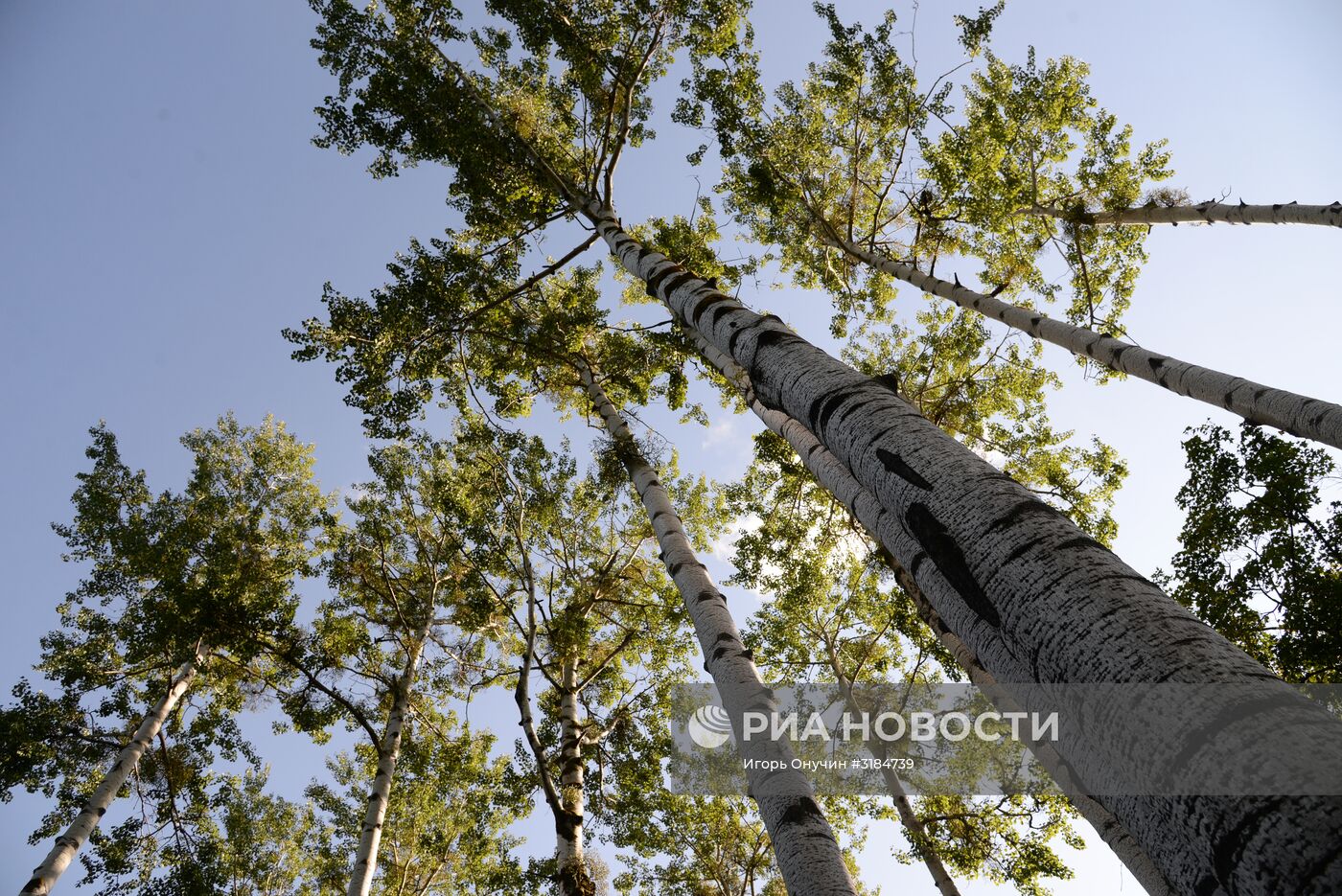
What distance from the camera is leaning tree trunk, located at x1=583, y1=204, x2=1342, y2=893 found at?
95cm

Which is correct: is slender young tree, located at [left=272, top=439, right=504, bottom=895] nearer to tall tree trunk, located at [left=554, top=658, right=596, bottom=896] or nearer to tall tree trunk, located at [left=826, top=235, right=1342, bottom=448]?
tall tree trunk, located at [left=554, top=658, right=596, bottom=896]

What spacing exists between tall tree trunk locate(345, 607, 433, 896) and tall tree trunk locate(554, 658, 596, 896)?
248cm

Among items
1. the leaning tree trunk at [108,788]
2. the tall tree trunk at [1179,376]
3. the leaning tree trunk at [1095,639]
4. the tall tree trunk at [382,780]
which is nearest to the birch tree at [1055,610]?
the leaning tree trunk at [1095,639]

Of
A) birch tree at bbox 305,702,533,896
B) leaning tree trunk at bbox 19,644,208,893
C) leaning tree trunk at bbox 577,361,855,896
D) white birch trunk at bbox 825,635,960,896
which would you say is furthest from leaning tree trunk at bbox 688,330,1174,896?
leaning tree trunk at bbox 19,644,208,893

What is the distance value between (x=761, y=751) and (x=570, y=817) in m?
3.81

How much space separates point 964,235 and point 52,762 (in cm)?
1909

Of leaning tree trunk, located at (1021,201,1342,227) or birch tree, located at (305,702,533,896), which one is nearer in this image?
leaning tree trunk, located at (1021,201,1342,227)

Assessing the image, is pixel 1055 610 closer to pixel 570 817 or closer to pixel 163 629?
pixel 570 817

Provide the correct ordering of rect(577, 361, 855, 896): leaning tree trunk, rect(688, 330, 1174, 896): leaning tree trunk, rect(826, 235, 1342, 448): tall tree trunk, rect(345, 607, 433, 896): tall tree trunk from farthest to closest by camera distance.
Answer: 1. rect(345, 607, 433, 896): tall tree trunk
2. rect(826, 235, 1342, 448): tall tree trunk
3. rect(688, 330, 1174, 896): leaning tree trunk
4. rect(577, 361, 855, 896): leaning tree trunk

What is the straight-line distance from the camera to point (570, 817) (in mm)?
6258

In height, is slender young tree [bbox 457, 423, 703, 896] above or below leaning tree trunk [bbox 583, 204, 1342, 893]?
above

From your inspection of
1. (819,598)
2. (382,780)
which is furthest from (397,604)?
(819,598)

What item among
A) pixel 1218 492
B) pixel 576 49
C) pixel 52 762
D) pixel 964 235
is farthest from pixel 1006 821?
pixel 52 762

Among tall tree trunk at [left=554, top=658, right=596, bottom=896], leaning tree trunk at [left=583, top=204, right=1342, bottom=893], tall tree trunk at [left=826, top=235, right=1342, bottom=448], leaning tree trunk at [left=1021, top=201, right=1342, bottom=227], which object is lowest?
leaning tree trunk at [left=583, top=204, right=1342, bottom=893]
